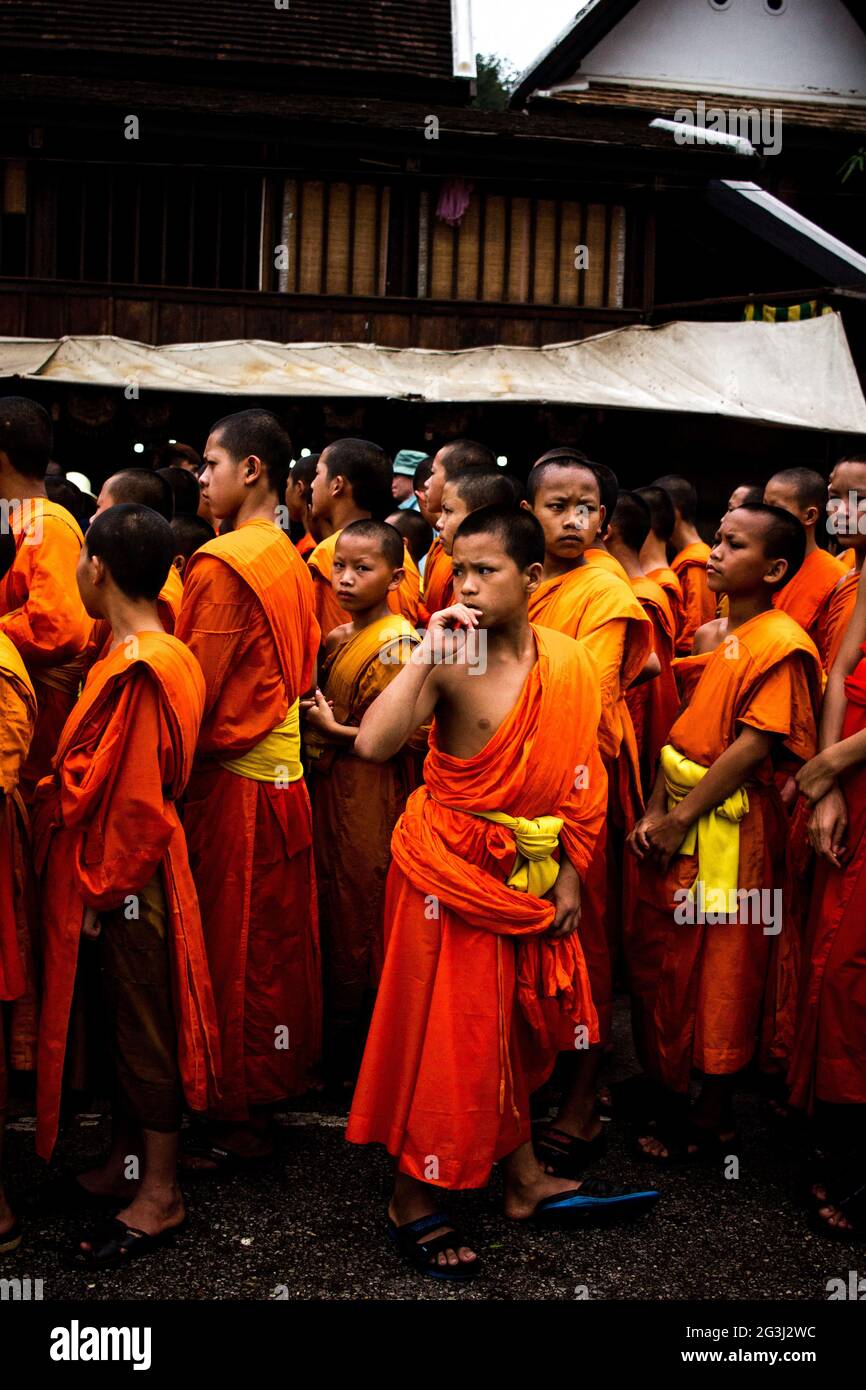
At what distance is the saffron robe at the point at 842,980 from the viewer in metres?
3.62

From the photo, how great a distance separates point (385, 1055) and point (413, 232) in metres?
9.37

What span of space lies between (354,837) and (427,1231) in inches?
61.4

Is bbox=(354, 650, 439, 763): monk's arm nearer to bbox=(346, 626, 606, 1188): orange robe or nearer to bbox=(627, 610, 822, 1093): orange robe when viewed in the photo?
bbox=(346, 626, 606, 1188): orange robe

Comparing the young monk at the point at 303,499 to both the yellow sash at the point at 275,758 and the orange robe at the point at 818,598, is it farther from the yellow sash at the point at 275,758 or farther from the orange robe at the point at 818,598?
the orange robe at the point at 818,598

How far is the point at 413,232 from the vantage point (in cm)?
1114

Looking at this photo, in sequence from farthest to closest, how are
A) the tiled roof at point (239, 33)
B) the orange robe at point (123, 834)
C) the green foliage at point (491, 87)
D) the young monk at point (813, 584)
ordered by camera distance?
the green foliage at point (491, 87)
the tiled roof at point (239, 33)
the young monk at point (813, 584)
the orange robe at point (123, 834)

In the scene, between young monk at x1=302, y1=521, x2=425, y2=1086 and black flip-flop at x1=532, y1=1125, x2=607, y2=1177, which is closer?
black flip-flop at x1=532, y1=1125, x2=607, y2=1177

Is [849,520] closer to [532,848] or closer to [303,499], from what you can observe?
[532,848]

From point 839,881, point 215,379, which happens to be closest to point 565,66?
point 215,379

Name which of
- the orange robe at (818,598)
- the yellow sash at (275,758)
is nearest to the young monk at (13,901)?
the yellow sash at (275,758)

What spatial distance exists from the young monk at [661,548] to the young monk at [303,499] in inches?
64.4

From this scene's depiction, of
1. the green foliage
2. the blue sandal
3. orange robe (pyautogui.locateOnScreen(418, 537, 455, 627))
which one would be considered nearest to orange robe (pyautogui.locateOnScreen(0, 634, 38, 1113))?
the blue sandal

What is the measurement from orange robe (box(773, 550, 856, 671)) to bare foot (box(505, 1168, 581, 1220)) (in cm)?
→ 227

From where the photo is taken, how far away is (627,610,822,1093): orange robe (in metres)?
3.88
